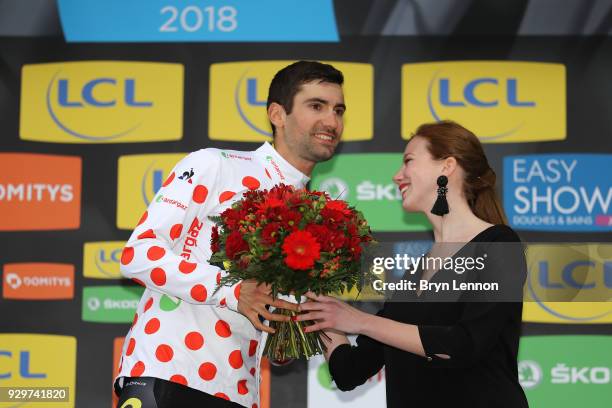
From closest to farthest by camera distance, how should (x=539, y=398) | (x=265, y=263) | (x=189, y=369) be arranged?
(x=265, y=263) → (x=189, y=369) → (x=539, y=398)

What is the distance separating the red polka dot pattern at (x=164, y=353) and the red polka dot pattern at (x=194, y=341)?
0.06m

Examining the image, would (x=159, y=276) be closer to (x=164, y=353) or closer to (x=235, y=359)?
(x=164, y=353)

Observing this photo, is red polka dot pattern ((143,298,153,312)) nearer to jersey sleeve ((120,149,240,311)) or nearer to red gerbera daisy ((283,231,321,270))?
jersey sleeve ((120,149,240,311))

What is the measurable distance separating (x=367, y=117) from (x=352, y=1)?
0.70m

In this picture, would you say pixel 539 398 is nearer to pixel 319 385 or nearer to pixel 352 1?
pixel 319 385

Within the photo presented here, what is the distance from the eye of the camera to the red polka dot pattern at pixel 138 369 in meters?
2.44

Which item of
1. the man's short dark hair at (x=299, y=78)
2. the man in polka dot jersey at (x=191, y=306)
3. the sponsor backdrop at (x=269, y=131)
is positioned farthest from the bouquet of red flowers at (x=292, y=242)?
the sponsor backdrop at (x=269, y=131)

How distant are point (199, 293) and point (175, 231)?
0.24m

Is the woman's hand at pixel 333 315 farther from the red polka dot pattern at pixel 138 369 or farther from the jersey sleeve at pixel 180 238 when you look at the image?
the red polka dot pattern at pixel 138 369

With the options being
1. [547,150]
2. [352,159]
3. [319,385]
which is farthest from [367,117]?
[319,385]

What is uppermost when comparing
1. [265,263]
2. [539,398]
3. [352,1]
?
[352,1]

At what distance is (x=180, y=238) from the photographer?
8.36 feet

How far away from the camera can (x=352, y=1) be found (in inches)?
174

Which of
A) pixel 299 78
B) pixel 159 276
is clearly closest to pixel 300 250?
pixel 159 276
